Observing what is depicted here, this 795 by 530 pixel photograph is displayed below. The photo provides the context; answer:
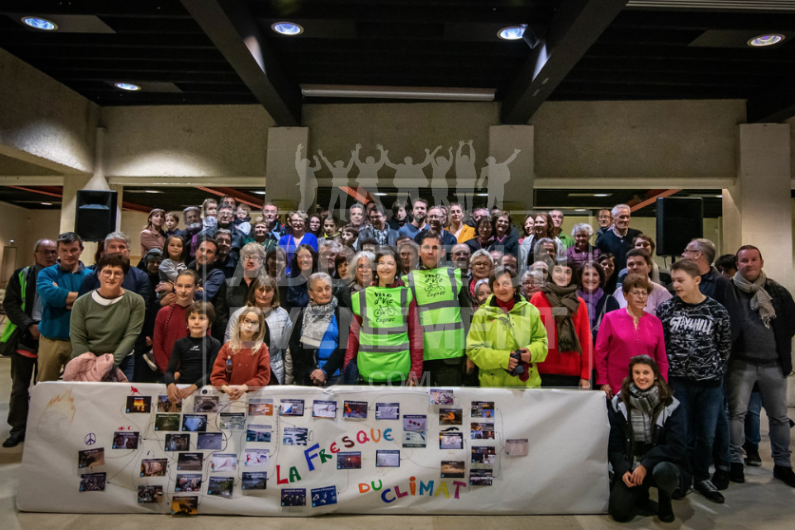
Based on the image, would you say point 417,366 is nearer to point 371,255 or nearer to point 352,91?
point 371,255

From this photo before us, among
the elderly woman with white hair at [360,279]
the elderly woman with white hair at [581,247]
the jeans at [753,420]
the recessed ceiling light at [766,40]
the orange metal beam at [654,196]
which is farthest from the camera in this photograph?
the orange metal beam at [654,196]

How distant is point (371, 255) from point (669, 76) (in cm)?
543

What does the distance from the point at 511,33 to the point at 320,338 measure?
13.3ft

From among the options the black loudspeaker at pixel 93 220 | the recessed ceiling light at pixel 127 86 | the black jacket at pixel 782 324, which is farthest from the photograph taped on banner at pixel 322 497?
the recessed ceiling light at pixel 127 86

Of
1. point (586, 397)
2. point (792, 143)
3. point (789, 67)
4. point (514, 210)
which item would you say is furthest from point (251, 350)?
point (792, 143)

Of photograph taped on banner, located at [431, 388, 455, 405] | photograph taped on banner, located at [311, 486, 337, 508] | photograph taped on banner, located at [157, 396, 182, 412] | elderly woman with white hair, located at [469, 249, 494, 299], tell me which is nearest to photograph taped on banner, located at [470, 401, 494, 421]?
photograph taped on banner, located at [431, 388, 455, 405]

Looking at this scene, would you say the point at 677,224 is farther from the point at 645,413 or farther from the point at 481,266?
the point at 645,413

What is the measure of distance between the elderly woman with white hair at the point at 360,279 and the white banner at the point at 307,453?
0.87 metres

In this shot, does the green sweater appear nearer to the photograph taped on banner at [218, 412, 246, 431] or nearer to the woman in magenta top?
the photograph taped on banner at [218, 412, 246, 431]

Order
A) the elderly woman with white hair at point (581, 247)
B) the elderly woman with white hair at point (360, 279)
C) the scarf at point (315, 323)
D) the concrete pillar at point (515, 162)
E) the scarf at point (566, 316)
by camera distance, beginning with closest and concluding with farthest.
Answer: the scarf at point (566, 316) < the scarf at point (315, 323) < the elderly woman with white hair at point (360, 279) < the elderly woman with white hair at point (581, 247) < the concrete pillar at point (515, 162)

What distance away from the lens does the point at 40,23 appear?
5.51 m

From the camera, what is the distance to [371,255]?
3771 millimetres

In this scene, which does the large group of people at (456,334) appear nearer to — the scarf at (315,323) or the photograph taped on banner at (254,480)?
the scarf at (315,323)

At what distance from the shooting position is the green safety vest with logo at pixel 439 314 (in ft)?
11.0
